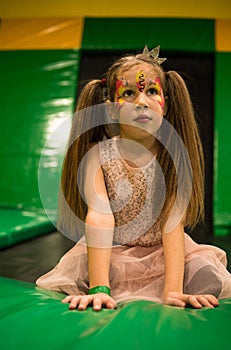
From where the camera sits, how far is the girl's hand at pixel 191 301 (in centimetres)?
71

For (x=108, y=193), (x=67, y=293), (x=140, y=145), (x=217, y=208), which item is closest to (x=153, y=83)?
(x=140, y=145)

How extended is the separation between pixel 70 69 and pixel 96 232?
67.0 inches

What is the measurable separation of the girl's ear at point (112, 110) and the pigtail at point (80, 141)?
3 centimetres

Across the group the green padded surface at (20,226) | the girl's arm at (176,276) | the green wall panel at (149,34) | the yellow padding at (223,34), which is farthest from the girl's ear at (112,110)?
the yellow padding at (223,34)

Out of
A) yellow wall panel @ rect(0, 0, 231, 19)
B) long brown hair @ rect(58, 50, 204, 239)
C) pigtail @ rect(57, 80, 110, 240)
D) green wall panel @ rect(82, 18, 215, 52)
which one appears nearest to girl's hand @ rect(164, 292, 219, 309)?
long brown hair @ rect(58, 50, 204, 239)

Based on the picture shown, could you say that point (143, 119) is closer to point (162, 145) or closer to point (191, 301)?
point (162, 145)

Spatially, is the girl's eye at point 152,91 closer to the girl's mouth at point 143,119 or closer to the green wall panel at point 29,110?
the girl's mouth at point 143,119

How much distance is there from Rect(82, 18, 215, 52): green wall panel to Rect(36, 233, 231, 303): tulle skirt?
5.41ft

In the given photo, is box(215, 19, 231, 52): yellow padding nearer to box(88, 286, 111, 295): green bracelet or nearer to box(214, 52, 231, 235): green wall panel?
box(214, 52, 231, 235): green wall panel

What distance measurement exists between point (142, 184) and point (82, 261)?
0.23 metres

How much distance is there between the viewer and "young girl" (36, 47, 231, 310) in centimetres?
84

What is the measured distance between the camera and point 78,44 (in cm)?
236

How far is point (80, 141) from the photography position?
974 mm

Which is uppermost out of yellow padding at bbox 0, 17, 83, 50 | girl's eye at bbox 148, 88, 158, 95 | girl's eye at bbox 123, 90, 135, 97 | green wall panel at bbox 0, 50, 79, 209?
yellow padding at bbox 0, 17, 83, 50
